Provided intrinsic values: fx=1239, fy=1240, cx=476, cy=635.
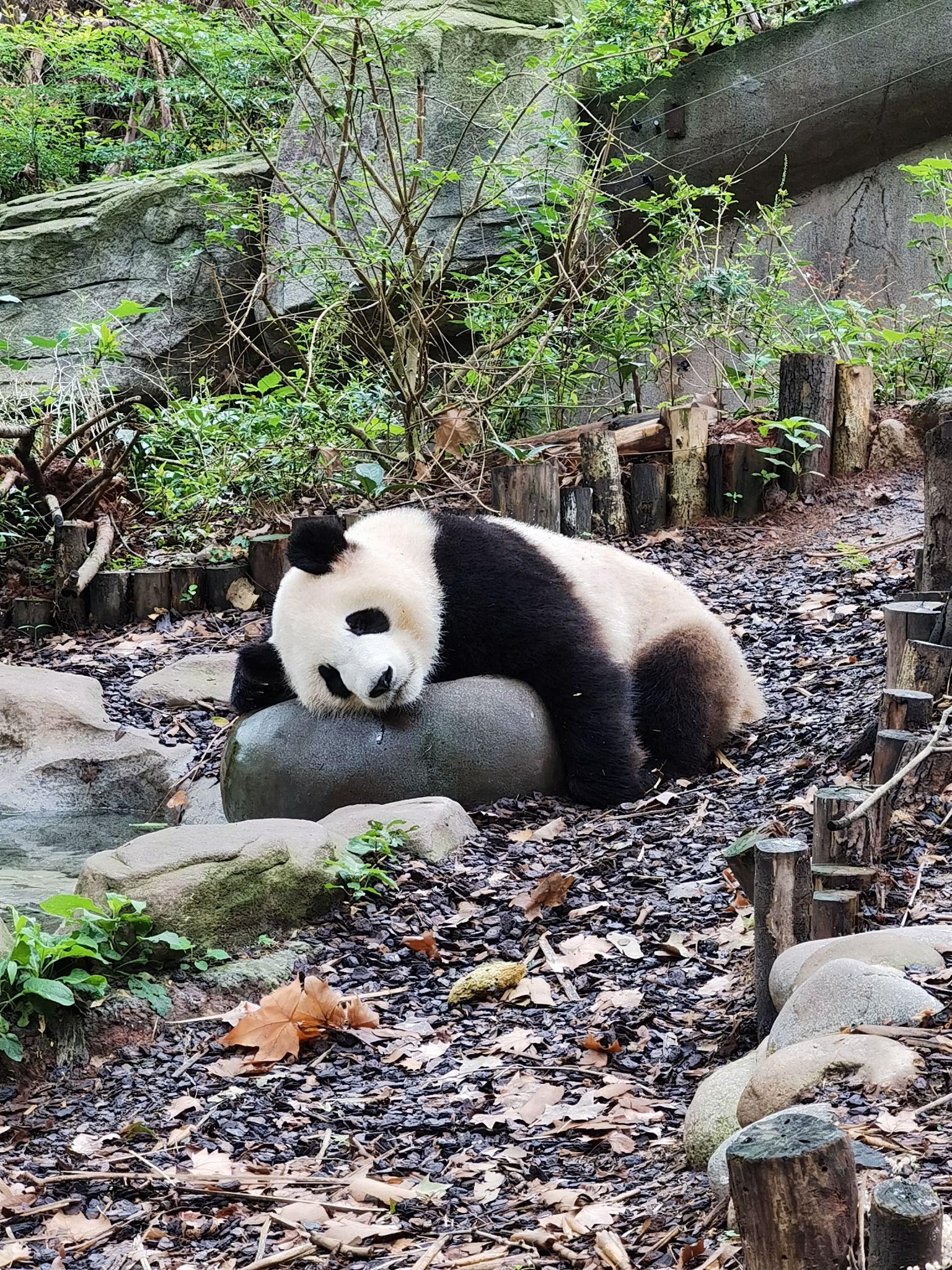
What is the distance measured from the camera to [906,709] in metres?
3.15

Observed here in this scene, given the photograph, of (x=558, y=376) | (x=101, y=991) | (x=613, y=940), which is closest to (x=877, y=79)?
(x=558, y=376)

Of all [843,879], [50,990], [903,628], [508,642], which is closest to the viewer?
[843,879]

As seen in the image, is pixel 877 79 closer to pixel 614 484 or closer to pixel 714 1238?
pixel 614 484

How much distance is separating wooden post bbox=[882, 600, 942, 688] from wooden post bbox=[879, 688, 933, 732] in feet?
0.83

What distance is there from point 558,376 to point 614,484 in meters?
1.32

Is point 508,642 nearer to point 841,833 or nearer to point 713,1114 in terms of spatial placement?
point 841,833

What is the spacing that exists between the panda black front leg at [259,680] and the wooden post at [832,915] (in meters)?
2.32

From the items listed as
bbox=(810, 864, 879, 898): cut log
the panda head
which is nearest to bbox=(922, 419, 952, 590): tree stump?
bbox=(810, 864, 879, 898): cut log

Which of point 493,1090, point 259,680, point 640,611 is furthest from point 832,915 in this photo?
point 259,680

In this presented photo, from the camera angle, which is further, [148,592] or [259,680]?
[148,592]

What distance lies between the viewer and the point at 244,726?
435 centimetres

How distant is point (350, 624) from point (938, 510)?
1867 mm

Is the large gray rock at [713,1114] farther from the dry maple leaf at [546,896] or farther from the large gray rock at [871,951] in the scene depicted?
the dry maple leaf at [546,896]

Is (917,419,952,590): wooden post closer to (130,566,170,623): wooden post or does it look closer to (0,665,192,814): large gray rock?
(0,665,192,814): large gray rock
